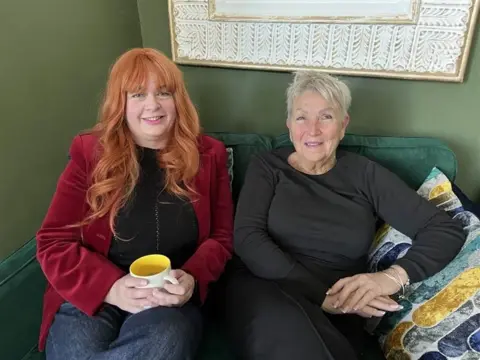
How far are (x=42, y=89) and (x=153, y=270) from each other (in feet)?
3.03

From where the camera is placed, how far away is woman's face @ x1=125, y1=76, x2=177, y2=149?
1421 millimetres

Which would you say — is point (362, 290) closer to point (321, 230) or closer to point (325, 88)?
point (321, 230)

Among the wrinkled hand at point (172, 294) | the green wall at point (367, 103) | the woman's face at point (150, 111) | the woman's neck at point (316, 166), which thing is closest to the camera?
the wrinkled hand at point (172, 294)

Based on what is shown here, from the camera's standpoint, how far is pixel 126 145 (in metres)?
1.48

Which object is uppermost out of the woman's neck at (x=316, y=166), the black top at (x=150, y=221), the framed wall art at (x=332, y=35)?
the framed wall art at (x=332, y=35)

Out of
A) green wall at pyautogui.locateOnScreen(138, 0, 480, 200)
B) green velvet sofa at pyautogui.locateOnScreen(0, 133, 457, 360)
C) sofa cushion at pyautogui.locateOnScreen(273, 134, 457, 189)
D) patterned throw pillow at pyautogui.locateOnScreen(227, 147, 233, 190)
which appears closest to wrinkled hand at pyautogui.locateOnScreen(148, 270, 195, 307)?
green velvet sofa at pyautogui.locateOnScreen(0, 133, 457, 360)

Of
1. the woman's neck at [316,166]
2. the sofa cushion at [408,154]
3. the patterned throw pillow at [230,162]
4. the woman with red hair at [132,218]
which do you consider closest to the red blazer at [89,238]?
the woman with red hair at [132,218]

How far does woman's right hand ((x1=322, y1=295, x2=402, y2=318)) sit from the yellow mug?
47cm

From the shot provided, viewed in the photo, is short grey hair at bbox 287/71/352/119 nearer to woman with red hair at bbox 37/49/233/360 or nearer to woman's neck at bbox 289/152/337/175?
woman's neck at bbox 289/152/337/175

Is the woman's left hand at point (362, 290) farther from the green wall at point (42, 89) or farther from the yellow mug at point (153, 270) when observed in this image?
the green wall at point (42, 89)

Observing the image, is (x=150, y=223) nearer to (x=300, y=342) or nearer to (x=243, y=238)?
(x=243, y=238)

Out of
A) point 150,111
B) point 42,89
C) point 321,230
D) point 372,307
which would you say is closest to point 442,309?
point 372,307

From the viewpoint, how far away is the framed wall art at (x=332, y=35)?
164 centimetres

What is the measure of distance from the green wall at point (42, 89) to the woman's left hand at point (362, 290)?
46.2 inches
